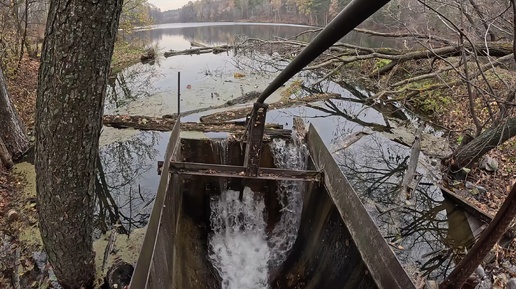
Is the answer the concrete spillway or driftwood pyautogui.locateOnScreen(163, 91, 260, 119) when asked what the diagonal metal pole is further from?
driftwood pyautogui.locateOnScreen(163, 91, 260, 119)

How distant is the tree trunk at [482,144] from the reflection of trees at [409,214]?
702 millimetres

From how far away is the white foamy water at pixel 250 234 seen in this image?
14.0ft

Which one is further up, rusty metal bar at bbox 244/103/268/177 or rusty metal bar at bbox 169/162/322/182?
rusty metal bar at bbox 244/103/268/177

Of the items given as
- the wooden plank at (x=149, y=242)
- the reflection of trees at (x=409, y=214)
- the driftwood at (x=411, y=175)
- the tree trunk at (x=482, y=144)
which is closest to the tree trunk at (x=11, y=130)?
the wooden plank at (x=149, y=242)

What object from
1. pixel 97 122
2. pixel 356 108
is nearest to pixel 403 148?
pixel 356 108

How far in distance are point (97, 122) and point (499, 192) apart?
653cm

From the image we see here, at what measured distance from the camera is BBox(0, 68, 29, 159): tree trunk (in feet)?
18.0

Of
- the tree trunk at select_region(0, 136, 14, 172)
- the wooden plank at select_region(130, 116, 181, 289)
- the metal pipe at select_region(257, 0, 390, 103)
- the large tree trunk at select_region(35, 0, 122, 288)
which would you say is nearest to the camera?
the metal pipe at select_region(257, 0, 390, 103)

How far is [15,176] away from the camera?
5422 millimetres

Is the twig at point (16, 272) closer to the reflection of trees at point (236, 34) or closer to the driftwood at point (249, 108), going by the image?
the driftwood at point (249, 108)

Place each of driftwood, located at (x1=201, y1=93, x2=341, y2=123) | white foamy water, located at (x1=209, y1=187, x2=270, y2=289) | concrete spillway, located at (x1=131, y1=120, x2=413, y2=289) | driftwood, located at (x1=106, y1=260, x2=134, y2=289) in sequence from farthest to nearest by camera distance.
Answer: driftwood, located at (x1=201, y1=93, x2=341, y2=123) → white foamy water, located at (x1=209, y1=187, x2=270, y2=289) → driftwood, located at (x1=106, y1=260, x2=134, y2=289) → concrete spillway, located at (x1=131, y1=120, x2=413, y2=289)

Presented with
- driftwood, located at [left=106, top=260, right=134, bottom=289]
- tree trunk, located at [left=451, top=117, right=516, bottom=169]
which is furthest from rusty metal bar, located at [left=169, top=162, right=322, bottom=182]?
tree trunk, located at [left=451, top=117, right=516, bottom=169]

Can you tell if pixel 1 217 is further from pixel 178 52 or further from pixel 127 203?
pixel 178 52

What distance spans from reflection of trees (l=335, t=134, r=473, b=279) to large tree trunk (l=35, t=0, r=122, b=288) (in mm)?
3908
